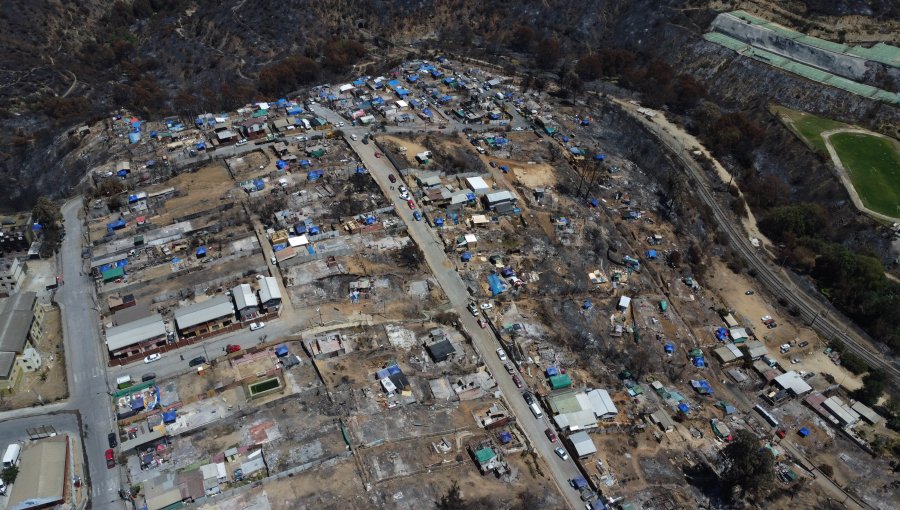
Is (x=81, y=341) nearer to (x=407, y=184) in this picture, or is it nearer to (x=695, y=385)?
(x=407, y=184)

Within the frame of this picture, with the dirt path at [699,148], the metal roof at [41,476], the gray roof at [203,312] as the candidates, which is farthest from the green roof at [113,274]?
the dirt path at [699,148]

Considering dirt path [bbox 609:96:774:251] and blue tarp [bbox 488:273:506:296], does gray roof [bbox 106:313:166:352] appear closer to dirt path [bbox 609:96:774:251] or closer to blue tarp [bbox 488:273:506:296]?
blue tarp [bbox 488:273:506:296]

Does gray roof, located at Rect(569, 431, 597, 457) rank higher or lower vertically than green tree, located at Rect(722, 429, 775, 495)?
lower

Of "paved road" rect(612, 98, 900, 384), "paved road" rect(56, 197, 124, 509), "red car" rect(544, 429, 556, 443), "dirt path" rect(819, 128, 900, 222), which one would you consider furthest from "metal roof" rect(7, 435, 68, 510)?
"dirt path" rect(819, 128, 900, 222)

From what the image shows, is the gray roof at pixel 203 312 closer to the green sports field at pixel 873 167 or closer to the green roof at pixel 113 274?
the green roof at pixel 113 274

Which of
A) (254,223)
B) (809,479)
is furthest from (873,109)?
(254,223)

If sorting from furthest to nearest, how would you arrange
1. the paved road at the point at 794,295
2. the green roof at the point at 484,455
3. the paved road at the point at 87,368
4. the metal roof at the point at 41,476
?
the paved road at the point at 794,295 → the green roof at the point at 484,455 → the paved road at the point at 87,368 → the metal roof at the point at 41,476
